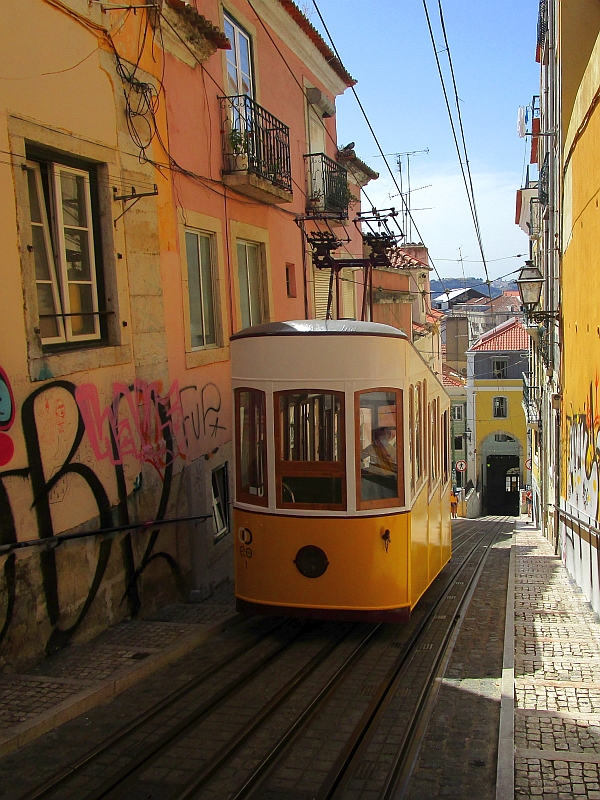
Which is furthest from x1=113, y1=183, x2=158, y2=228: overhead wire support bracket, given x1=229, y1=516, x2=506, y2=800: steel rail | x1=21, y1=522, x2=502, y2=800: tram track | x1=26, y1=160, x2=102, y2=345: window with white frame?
x1=229, y1=516, x2=506, y2=800: steel rail

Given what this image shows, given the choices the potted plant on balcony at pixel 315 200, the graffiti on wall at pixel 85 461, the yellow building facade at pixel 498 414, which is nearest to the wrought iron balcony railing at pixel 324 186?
the potted plant on balcony at pixel 315 200

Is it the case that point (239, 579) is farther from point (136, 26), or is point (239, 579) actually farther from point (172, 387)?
point (136, 26)

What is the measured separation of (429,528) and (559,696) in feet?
10.6

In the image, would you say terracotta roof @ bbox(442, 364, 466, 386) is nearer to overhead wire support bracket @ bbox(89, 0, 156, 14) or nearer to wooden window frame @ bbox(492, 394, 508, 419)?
wooden window frame @ bbox(492, 394, 508, 419)

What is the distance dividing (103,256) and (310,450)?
275cm

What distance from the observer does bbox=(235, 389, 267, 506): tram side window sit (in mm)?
6871

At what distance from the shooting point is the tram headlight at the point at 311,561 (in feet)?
21.9

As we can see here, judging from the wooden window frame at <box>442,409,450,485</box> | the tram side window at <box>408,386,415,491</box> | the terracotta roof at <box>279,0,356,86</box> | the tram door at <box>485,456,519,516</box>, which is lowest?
the tram door at <box>485,456,519,516</box>

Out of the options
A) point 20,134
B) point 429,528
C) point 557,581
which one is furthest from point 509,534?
point 20,134

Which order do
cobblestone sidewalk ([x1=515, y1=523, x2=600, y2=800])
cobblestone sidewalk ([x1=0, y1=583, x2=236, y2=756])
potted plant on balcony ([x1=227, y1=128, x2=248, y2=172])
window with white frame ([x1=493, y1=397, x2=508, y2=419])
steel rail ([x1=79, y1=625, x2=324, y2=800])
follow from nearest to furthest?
cobblestone sidewalk ([x1=515, y1=523, x2=600, y2=800]), steel rail ([x1=79, y1=625, x2=324, y2=800]), cobblestone sidewalk ([x1=0, y1=583, x2=236, y2=756]), potted plant on balcony ([x1=227, y1=128, x2=248, y2=172]), window with white frame ([x1=493, y1=397, x2=508, y2=419])

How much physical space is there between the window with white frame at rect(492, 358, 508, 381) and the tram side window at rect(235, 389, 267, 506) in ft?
132

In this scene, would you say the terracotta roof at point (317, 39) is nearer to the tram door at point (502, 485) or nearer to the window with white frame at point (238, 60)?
the window with white frame at point (238, 60)

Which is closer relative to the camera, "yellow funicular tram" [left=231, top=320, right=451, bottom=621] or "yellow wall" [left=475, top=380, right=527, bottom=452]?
"yellow funicular tram" [left=231, top=320, right=451, bottom=621]

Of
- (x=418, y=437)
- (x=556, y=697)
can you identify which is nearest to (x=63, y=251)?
(x=418, y=437)
